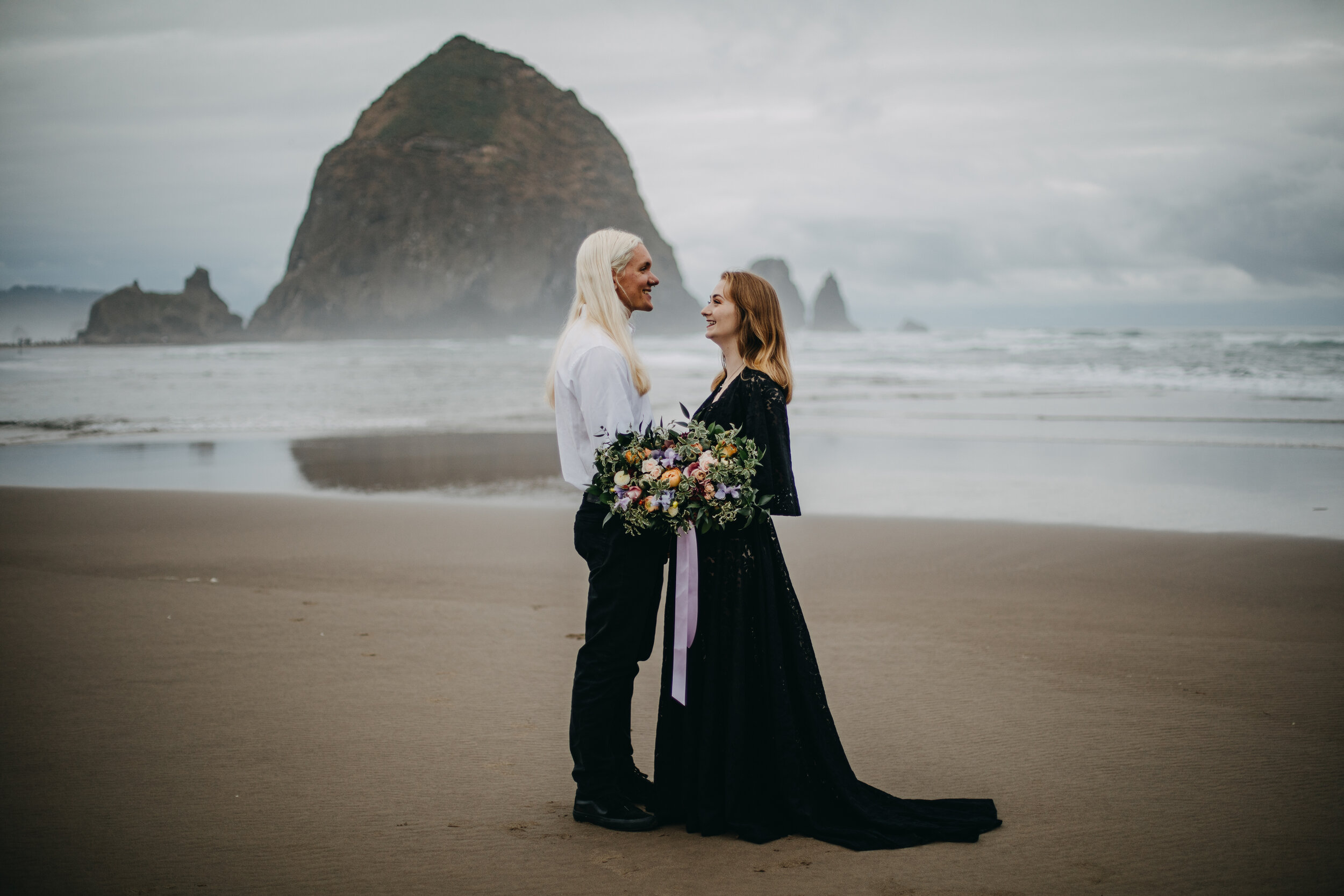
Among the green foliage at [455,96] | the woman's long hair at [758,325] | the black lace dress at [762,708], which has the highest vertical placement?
the green foliage at [455,96]

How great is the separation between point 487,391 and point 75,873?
22447 mm

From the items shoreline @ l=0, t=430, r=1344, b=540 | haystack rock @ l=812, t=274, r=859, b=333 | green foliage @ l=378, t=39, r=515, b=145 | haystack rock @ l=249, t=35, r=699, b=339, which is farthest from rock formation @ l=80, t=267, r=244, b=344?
haystack rock @ l=812, t=274, r=859, b=333

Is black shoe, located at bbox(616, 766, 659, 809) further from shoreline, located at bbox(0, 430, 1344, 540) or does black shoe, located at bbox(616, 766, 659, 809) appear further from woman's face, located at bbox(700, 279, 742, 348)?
shoreline, located at bbox(0, 430, 1344, 540)

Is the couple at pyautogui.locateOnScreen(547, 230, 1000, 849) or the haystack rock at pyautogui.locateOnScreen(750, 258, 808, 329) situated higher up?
the haystack rock at pyautogui.locateOnScreen(750, 258, 808, 329)

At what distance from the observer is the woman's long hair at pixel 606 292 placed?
319 cm

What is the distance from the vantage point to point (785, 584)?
334 cm

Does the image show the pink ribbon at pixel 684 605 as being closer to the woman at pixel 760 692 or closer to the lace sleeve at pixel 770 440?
the woman at pixel 760 692

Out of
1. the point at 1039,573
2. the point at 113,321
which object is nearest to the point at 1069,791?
the point at 1039,573

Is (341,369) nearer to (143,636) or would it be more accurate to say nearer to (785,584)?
(143,636)

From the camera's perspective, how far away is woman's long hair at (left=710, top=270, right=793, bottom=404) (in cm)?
331

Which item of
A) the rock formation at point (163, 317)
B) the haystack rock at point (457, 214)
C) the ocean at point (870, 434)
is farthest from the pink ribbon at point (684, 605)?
the haystack rock at point (457, 214)

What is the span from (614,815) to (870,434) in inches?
521

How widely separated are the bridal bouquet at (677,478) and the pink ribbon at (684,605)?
127 mm

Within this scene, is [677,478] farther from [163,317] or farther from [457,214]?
[457,214]
